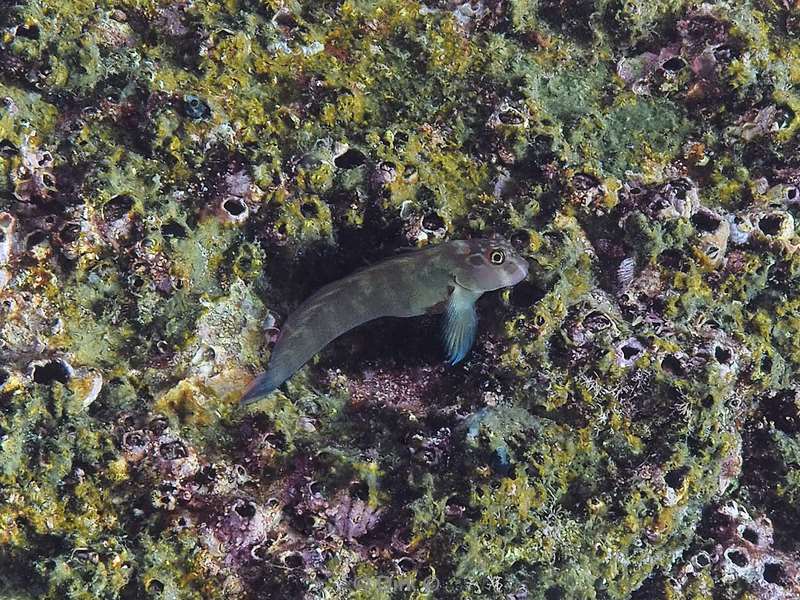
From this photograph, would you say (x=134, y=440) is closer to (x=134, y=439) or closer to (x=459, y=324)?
(x=134, y=439)

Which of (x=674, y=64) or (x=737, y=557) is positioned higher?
(x=674, y=64)

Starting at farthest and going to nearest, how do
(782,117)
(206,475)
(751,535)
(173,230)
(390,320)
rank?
(782,117) → (390,320) → (751,535) → (173,230) → (206,475)

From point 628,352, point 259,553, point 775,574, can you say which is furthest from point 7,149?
point 775,574

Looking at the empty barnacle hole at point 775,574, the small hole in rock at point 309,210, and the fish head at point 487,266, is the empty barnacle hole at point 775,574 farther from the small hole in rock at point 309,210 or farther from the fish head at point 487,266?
the small hole in rock at point 309,210

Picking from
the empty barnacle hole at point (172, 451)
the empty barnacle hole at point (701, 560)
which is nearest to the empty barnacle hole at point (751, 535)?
the empty barnacle hole at point (701, 560)

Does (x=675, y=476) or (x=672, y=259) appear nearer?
(x=675, y=476)

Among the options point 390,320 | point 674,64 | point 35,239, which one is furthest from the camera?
point 674,64

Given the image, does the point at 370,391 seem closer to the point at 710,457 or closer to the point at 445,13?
the point at 710,457
